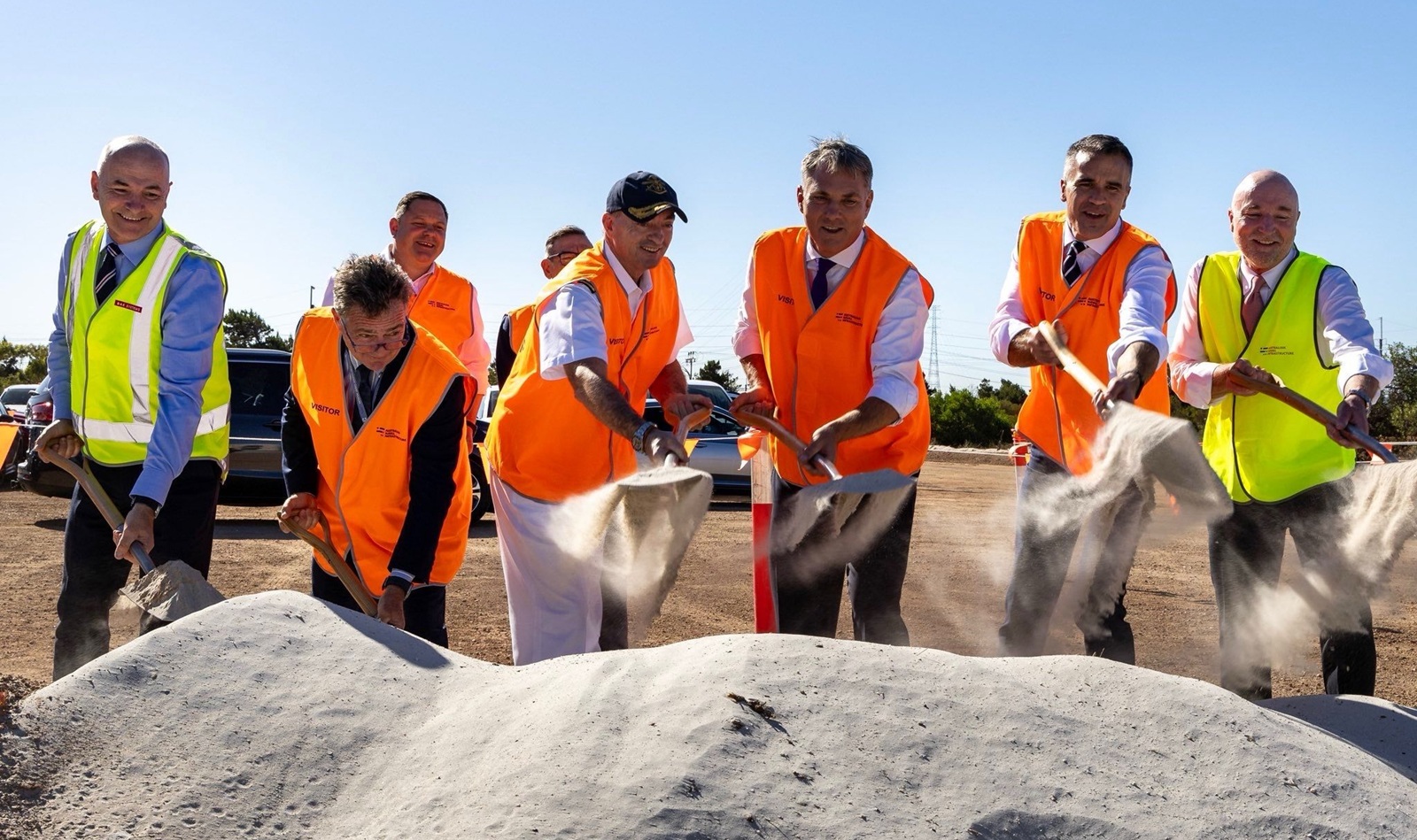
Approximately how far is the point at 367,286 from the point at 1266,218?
9.67 ft

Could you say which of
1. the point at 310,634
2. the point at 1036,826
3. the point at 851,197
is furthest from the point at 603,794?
the point at 851,197

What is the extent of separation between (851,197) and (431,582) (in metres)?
1.77

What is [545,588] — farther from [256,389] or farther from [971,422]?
[971,422]

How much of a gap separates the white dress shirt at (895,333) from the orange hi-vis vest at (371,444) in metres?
1.24

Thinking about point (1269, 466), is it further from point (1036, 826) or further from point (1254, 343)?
point (1036, 826)

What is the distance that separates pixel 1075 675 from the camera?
9.12 ft

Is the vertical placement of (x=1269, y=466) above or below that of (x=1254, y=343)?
below

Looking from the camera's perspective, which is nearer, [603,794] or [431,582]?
[603,794]

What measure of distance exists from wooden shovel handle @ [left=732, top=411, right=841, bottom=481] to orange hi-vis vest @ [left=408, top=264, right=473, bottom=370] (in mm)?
2177

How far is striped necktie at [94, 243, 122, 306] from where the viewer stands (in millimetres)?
3922

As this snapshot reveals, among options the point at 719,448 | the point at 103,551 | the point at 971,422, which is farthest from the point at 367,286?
the point at 971,422

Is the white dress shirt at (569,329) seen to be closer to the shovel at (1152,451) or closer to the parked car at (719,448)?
the shovel at (1152,451)

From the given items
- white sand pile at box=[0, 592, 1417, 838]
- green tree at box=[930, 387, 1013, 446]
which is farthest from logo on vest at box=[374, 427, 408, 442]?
green tree at box=[930, 387, 1013, 446]

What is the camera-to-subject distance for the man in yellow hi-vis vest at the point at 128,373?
387cm
